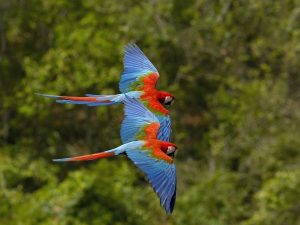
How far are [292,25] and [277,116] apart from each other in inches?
54.5

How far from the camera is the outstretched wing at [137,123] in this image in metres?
3.62

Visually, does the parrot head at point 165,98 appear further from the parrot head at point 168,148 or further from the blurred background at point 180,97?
the blurred background at point 180,97

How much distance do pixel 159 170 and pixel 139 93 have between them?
0.47m

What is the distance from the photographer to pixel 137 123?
3.64 metres

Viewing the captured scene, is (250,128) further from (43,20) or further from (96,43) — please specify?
(43,20)

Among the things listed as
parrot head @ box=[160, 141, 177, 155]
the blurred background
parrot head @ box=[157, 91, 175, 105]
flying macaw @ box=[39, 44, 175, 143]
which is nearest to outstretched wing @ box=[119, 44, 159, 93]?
flying macaw @ box=[39, 44, 175, 143]

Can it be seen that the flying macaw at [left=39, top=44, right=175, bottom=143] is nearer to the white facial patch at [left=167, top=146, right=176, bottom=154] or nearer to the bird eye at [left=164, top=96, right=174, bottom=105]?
the bird eye at [left=164, top=96, right=174, bottom=105]

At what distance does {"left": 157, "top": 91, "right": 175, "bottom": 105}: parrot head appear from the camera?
373cm

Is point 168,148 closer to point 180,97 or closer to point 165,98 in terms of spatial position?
point 165,98

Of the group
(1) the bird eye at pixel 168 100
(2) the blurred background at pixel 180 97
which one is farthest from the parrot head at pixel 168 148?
(2) the blurred background at pixel 180 97

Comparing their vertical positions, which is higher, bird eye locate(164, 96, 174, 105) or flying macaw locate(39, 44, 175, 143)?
bird eye locate(164, 96, 174, 105)

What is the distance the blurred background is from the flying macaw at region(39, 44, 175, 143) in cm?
579

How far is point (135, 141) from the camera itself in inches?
141

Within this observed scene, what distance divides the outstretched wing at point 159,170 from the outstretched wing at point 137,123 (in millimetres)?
135
